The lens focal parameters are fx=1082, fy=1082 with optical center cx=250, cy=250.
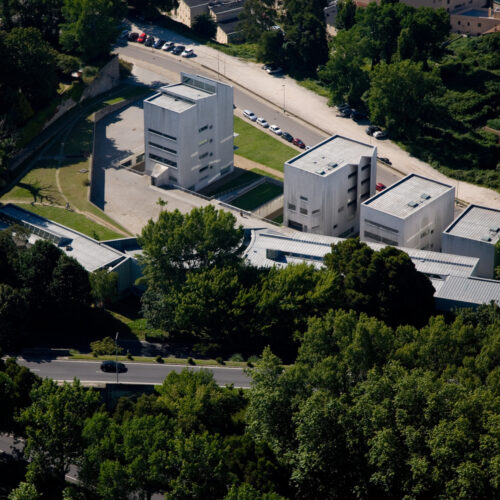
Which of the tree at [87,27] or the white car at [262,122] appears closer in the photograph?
the white car at [262,122]

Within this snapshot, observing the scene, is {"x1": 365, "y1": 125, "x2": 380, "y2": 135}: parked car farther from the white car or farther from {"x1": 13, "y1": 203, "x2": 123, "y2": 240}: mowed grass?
{"x1": 13, "y1": 203, "x2": 123, "y2": 240}: mowed grass

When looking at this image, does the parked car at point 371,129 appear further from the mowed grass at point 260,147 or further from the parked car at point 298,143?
the mowed grass at point 260,147

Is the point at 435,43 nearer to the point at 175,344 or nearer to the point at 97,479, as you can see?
the point at 175,344

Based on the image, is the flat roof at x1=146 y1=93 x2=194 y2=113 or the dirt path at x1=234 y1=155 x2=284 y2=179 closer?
the flat roof at x1=146 y1=93 x2=194 y2=113

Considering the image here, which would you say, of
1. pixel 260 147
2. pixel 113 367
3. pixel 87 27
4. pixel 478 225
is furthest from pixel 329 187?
pixel 87 27

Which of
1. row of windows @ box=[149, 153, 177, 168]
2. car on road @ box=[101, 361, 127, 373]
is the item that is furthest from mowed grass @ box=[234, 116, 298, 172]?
car on road @ box=[101, 361, 127, 373]

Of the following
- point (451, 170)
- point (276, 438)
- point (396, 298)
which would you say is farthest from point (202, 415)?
point (451, 170)

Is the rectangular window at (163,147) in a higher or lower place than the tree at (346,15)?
lower

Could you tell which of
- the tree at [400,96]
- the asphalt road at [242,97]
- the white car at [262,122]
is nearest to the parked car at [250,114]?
the white car at [262,122]
